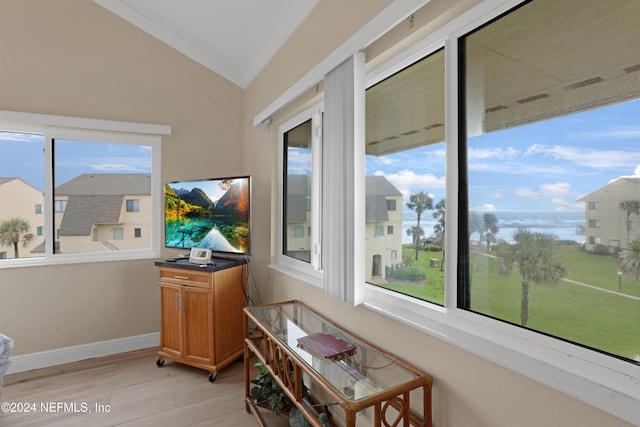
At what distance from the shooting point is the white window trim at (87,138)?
2.78 meters

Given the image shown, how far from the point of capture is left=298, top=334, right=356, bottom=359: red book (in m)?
1.60

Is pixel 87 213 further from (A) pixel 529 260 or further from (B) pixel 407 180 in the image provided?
(A) pixel 529 260

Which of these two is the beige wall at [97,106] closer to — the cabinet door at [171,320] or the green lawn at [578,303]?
the cabinet door at [171,320]

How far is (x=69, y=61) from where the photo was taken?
9.58 ft

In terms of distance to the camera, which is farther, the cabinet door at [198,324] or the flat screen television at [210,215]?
the flat screen television at [210,215]

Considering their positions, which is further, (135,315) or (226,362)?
(135,315)

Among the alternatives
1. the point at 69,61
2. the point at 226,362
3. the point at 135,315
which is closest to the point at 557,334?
the point at 226,362

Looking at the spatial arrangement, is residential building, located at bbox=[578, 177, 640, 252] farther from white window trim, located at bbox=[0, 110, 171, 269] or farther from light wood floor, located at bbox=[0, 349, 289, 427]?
white window trim, located at bbox=[0, 110, 171, 269]

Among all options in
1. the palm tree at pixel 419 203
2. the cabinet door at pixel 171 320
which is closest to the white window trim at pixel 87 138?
the cabinet door at pixel 171 320

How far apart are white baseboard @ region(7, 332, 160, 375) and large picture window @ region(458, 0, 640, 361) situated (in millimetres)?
3104

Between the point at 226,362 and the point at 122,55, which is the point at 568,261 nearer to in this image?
the point at 226,362

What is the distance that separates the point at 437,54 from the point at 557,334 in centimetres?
119

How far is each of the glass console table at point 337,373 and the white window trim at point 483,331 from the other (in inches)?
8.8

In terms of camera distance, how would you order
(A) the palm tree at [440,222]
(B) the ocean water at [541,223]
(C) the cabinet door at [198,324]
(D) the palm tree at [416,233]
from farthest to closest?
(C) the cabinet door at [198,324], (D) the palm tree at [416,233], (A) the palm tree at [440,222], (B) the ocean water at [541,223]
